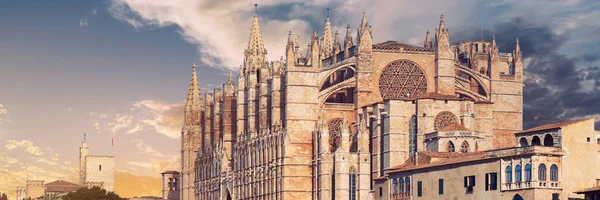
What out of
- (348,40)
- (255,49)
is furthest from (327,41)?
(348,40)

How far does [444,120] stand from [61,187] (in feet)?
313

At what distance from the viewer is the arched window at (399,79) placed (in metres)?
110

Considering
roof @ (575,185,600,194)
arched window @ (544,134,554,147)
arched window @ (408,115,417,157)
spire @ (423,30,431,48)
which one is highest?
spire @ (423,30,431,48)

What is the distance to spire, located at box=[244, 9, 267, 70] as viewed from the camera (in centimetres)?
13138

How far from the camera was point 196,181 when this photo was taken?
136875mm

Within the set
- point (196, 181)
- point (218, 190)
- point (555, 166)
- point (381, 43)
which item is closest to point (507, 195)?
point (555, 166)

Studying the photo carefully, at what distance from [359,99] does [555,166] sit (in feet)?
109

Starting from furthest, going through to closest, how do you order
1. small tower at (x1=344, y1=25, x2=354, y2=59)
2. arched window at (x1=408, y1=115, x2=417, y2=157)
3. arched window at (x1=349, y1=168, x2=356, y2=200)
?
small tower at (x1=344, y1=25, x2=354, y2=59)
arched window at (x1=349, y1=168, x2=356, y2=200)
arched window at (x1=408, y1=115, x2=417, y2=157)

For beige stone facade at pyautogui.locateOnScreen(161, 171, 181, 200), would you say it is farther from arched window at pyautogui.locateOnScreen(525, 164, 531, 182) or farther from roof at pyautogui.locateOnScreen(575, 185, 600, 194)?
roof at pyautogui.locateOnScreen(575, 185, 600, 194)

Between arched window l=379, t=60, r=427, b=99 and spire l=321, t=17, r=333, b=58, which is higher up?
spire l=321, t=17, r=333, b=58

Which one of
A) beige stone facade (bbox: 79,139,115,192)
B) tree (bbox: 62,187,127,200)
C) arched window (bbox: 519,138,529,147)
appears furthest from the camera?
beige stone facade (bbox: 79,139,115,192)

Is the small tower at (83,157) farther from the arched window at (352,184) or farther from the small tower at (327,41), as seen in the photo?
the arched window at (352,184)

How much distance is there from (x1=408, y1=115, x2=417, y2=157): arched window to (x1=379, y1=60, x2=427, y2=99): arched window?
8324 mm

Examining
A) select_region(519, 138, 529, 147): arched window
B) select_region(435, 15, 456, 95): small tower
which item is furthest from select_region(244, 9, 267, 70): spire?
select_region(519, 138, 529, 147): arched window
